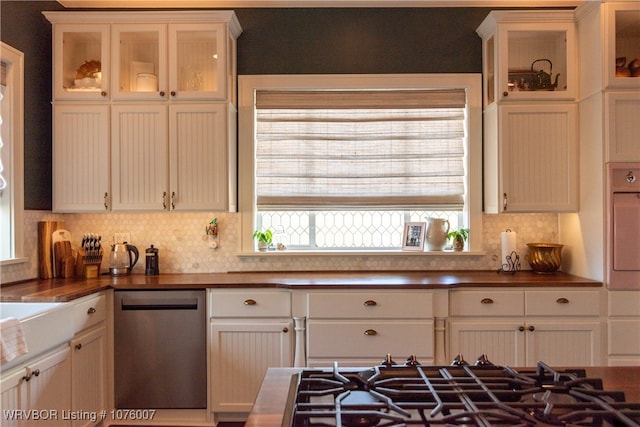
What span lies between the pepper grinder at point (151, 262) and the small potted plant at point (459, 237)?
2222 millimetres

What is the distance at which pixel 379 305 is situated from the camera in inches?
117

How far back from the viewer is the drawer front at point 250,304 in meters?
3.03

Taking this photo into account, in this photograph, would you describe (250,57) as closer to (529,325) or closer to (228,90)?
(228,90)

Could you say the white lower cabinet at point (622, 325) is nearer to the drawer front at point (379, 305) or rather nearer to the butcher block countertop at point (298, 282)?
the butcher block countertop at point (298, 282)

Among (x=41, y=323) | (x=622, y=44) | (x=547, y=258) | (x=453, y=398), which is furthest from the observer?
(x=547, y=258)

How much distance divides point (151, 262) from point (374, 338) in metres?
1.71

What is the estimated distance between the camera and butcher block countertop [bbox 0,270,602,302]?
9.55 ft

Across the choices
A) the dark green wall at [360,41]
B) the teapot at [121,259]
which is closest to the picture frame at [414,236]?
the dark green wall at [360,41]

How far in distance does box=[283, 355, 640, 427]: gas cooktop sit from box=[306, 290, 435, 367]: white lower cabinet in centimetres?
173

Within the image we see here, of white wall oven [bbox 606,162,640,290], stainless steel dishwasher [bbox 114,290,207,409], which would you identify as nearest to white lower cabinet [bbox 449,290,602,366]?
white wall oven [bbox 606,162,640,290]

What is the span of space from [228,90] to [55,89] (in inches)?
47.8

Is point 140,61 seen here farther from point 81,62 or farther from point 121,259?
point 121,259

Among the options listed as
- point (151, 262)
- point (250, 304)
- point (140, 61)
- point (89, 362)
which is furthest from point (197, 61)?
point (89, 362)

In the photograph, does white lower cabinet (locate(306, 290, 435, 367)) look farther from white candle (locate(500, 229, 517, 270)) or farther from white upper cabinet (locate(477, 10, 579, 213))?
white upper cabinet (locate(477, 10, 579, 213))
